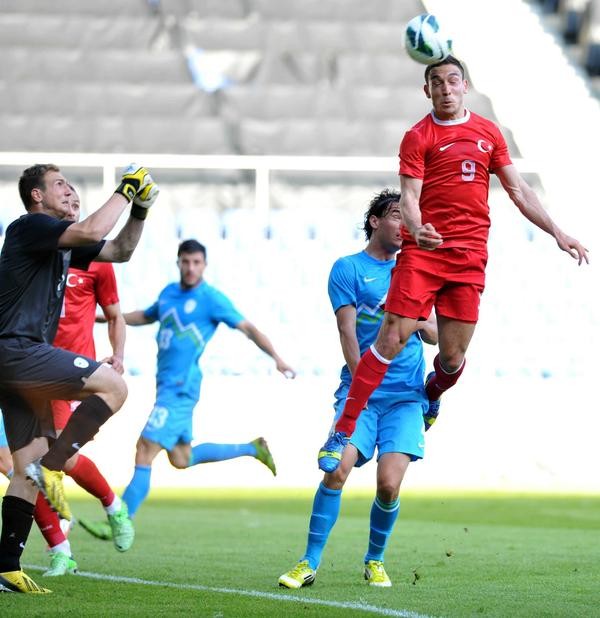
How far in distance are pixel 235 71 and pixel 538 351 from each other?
265 inches

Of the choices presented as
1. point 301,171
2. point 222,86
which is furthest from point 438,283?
point 222,86

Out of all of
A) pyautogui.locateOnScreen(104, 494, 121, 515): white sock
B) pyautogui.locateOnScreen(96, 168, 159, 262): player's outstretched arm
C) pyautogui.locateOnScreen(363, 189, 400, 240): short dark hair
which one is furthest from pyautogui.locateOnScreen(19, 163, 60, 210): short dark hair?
pyautogui.locateOnScreen(104, 494, 121, 515): white sock

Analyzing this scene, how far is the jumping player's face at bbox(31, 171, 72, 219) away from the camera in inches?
248

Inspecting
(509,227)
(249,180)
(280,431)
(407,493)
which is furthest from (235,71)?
(407,493)

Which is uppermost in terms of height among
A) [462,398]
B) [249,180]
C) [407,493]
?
[249,180]

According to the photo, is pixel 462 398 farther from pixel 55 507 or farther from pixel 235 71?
pixel 55 507

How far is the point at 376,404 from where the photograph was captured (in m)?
6.61

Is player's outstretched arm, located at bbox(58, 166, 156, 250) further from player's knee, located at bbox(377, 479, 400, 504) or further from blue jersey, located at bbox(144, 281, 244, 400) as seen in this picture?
blue jersey, located at bbox(144, 281, 244, 400)

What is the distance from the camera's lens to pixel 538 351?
15.5 m

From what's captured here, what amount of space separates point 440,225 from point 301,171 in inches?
456

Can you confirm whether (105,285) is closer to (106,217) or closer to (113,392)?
(113,392)

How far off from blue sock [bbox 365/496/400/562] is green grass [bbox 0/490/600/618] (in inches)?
7.5

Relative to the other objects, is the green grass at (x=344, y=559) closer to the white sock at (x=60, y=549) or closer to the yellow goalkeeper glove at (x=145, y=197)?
the white sock at (x=60, y=549)

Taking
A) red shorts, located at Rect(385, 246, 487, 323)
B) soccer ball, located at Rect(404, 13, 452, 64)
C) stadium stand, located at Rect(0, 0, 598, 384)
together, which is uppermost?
stadium stand, located at Rect(0, 0, 598, 384)
